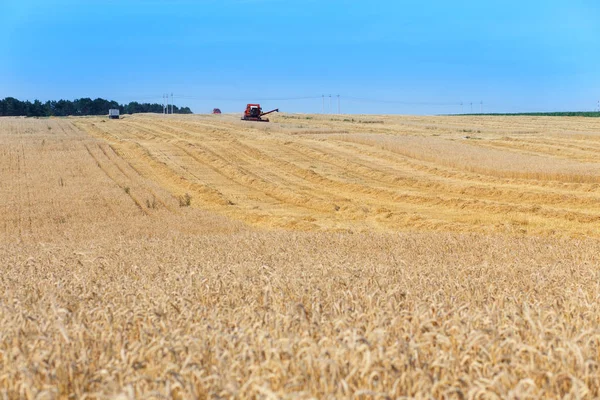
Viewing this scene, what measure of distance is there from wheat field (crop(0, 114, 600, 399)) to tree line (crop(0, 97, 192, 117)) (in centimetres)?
10998

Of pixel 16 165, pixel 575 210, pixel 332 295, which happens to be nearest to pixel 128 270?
pixel 332 295

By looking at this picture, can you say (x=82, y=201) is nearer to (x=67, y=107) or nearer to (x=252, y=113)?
(x=252, y=113)

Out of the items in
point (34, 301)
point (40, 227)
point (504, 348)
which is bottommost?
point (40, 227)

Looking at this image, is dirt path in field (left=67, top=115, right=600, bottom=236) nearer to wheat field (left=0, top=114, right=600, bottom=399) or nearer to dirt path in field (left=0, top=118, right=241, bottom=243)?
wheat field (left=0, top=114, right=600, bottom=399)

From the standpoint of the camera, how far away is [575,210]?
17.5 meters

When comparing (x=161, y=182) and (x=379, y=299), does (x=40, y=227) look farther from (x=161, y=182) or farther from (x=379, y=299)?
(x=379, y=299)

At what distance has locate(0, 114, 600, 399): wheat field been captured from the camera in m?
3.09

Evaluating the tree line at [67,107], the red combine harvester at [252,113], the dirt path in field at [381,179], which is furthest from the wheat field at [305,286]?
the tree line at [67,107]

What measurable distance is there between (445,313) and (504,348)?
29.0 inches

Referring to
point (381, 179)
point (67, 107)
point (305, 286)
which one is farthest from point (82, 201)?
point (67, 107)

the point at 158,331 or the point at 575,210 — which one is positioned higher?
the point at 158,331

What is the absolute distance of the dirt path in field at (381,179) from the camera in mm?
17719

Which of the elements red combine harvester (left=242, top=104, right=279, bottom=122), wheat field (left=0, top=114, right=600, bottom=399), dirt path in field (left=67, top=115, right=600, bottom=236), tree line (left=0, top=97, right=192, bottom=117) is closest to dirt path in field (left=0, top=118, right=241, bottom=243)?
wheat field (left=0, top=114, right=600, bottom=399)

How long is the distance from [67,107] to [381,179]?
416 feet
